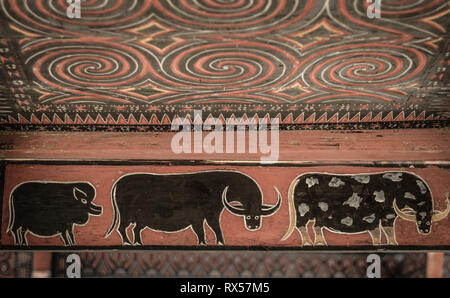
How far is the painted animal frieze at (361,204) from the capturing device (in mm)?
4031

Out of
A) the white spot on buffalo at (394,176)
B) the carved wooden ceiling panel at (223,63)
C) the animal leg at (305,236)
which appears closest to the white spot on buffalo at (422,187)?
the white spot on buffalo at (394,176)

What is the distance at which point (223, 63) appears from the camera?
3.26 meters

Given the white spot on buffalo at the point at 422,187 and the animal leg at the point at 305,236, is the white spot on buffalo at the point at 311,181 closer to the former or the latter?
the animal leg at the point at 305,236

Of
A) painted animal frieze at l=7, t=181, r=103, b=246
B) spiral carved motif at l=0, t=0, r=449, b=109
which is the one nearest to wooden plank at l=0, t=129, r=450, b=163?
painted animal frieze at l=7, t=181, r=103, b=246

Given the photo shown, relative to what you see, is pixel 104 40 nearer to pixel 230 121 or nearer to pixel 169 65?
pixel 169 65

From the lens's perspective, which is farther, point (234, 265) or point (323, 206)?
point (234, 265)

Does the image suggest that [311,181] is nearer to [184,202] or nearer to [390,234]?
[390,234]

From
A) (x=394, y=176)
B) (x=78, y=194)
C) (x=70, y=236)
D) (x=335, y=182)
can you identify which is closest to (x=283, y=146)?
(x=335, y=182)

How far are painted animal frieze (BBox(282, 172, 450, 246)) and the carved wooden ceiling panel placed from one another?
0.49 m

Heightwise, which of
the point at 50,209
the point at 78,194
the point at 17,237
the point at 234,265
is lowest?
the point at 234,265

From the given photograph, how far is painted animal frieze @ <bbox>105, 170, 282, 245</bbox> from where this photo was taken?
410 cm

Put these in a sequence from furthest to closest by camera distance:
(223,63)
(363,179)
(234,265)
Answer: (234,265)
(363,179)
(223,63)

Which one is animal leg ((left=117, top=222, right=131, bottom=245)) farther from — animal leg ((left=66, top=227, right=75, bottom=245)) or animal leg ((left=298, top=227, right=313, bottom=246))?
animal leg ((left=298, top=227, right=313, bottom=246))

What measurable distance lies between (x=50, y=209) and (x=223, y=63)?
2.06 m
